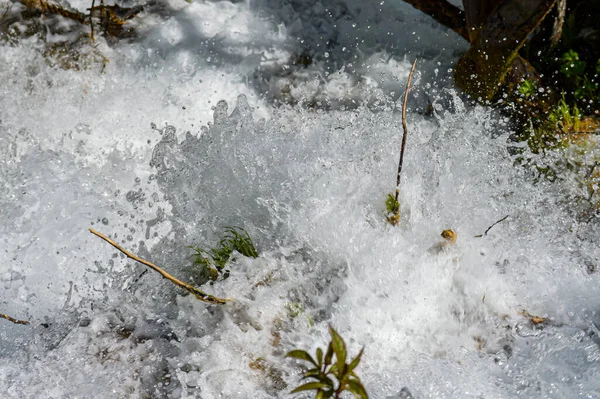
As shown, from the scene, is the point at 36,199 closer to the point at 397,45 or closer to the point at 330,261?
the point at 330,261

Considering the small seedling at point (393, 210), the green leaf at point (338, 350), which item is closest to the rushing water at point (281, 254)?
the small seedling at point (393, 210)

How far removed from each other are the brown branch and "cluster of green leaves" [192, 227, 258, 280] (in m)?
2.46

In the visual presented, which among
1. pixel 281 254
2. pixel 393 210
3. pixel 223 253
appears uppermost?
pixel 393 210

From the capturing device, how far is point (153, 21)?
4746 mm

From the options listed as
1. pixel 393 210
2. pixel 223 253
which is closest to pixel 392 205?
pixel 393 210

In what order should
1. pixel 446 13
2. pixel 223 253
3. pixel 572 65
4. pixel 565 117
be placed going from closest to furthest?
1. pixel 223 253
2. pixel 565 117
3. pixel 572 65
4. pixel 446 13

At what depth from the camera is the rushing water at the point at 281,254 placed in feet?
8.11

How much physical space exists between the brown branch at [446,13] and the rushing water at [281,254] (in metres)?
0.53

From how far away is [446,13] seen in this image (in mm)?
4316

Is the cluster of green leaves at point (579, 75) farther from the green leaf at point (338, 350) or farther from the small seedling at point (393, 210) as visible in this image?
the green leaf at point (338, 350)

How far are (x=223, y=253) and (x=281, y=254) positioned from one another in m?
0.32

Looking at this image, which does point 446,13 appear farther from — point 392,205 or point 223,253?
point 223,253

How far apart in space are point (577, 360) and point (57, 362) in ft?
7.57

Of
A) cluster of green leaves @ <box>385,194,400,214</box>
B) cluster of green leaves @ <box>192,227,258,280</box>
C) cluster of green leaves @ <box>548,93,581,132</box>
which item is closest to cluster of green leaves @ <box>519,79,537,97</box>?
cluster of green leaves @ <box>548,93,581,132</box>
